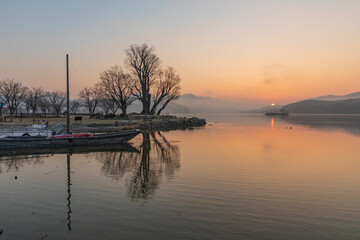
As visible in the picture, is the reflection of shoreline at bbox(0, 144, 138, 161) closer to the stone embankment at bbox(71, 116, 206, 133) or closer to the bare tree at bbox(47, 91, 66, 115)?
the stone embankment at bbox(71, 116, 206, 133)

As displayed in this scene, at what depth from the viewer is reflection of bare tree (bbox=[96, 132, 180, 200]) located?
13.4 metres

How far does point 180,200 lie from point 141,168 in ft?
25.7

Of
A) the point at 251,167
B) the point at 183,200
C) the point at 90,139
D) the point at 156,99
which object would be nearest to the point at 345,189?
the point at 251,167

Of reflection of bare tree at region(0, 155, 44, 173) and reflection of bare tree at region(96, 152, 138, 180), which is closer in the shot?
reflection of bare tree at region(96, 152, 138, 180)

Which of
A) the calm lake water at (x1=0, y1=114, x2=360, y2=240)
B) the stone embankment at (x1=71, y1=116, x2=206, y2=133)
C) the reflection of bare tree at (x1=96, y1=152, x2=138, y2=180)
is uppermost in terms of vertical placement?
the stone embankment at (x1=71, y1=116, x2=206, y2=133)

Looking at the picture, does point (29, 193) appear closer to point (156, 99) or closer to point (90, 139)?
point (90, 139)

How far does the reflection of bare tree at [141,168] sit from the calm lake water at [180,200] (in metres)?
0.07

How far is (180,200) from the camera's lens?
11.3 metres

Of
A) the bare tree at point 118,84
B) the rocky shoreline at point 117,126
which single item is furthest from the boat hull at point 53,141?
the bare tree at point 118,84

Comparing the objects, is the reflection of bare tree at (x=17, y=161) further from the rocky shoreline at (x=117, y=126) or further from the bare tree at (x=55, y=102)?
the bare tree at (x=55, y=102)

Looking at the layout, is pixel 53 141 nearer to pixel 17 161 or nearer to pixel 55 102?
pixel 17 161

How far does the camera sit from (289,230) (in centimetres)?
840

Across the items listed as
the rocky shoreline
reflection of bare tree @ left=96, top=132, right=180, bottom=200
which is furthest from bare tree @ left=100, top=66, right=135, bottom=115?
reflection of bare tree @ left=96, top=132, right=180, bottom=200

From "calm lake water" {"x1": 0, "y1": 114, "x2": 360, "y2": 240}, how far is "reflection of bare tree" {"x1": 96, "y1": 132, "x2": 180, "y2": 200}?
71mm
